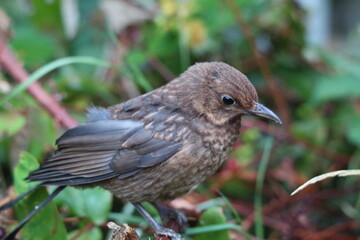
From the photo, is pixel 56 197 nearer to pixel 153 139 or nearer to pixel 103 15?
pixel 153 139

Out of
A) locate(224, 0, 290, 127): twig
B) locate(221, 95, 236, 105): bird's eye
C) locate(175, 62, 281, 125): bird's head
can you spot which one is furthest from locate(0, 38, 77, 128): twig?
locate(224, 0, 290, 127): twig

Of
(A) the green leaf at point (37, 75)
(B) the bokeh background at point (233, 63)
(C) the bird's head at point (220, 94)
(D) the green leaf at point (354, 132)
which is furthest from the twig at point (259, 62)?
(C) the bird's head at point (220, 94)

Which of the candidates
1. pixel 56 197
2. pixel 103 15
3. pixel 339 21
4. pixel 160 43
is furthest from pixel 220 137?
pixel 339 21

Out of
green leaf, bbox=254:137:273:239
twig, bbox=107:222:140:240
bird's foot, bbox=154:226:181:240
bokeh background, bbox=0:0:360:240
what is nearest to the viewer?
twig, bbox=107:222:140:240

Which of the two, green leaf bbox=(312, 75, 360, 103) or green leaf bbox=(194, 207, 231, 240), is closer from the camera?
green leaf bbox=(194, 207, 231, 240)

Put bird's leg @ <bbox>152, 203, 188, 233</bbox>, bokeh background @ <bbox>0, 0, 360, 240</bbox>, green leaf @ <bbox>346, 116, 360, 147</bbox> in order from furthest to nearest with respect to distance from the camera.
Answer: green leaf @ <bbox>346, 116, 360, 147</bbox> → bokeh background @ <bbox>0, 0, 360, 240</bbox> → bird's leg @ <bbox>152, 203, 188, 233</bbox>

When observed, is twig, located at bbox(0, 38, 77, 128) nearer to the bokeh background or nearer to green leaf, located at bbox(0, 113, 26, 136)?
the bokeh background

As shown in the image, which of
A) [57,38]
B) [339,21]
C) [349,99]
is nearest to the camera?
[349,99]
